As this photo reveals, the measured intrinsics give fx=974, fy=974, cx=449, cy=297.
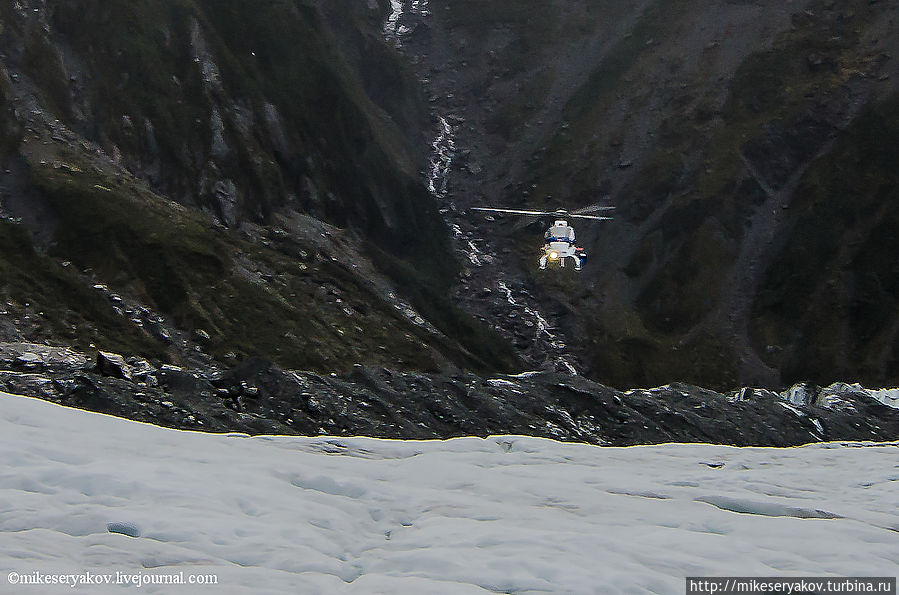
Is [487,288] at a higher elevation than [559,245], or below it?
higher

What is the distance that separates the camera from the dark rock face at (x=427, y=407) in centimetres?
2695

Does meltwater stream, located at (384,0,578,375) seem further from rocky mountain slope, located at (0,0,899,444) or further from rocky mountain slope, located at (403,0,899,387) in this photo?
rocky mountain slope, located at (403,0,899,387)

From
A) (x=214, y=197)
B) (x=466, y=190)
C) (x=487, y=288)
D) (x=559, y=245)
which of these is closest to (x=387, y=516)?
(x=559, y=245)

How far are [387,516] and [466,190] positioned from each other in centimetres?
10052

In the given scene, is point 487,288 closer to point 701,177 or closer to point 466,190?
point 466,190

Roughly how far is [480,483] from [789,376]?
76564 mm

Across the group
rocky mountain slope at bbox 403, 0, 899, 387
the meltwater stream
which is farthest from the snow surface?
rocky mountain slope at bbox 403, 0, 899, 387

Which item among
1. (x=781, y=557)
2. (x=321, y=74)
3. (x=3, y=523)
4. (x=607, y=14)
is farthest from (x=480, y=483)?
(x=607, y=14)

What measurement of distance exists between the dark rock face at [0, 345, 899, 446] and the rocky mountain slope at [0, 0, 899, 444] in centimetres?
42

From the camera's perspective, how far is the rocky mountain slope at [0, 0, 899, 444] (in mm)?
65250

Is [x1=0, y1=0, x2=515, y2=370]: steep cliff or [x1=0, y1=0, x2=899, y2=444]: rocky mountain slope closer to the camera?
[x1=0, y1=0, x2=515, y2=370]: steep cliff

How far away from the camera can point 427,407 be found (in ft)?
103

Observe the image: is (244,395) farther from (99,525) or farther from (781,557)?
(781,557)

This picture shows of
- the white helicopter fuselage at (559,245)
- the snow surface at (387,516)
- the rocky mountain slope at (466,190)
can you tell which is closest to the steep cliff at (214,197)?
the rocky mountain slope at (466,190)
